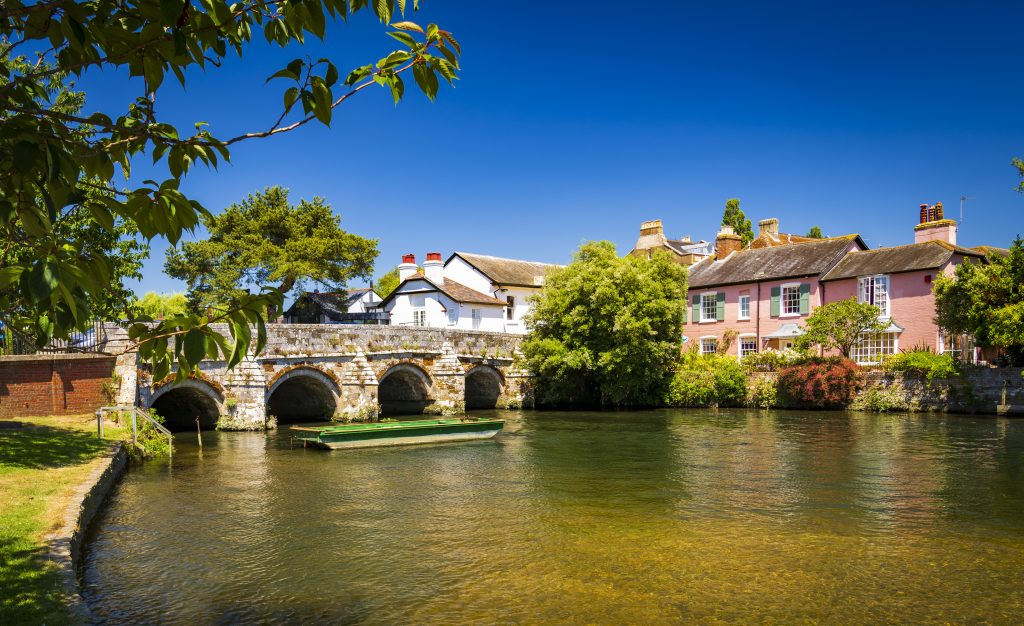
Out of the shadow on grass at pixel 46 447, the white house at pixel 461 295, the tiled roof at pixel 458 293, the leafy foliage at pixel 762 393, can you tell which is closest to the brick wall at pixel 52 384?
the shadow on grass at pixel 46 447

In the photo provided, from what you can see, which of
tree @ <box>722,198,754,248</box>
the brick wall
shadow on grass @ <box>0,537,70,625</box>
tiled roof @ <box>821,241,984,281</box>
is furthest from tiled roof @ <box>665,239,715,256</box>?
shadow on grass @ <box>0,537,70,625</box>

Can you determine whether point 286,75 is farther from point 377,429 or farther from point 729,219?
point 729,219

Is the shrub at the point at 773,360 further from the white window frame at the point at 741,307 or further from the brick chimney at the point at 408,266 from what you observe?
the brick chimney at the point at 408,266

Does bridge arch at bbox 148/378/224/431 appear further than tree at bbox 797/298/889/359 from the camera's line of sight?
No

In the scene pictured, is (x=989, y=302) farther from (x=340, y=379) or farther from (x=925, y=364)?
(x=340, y=379)

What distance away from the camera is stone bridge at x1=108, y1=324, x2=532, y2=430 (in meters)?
29.6

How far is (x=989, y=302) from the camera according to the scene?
32.3m

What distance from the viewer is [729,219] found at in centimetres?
6406

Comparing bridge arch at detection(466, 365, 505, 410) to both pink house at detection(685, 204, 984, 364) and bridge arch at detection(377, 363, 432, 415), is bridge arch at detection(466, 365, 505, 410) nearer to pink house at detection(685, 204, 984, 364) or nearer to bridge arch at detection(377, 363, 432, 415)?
bridge arch at detection(377, 363, 432, 415)

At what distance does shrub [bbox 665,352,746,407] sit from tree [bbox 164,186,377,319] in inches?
905

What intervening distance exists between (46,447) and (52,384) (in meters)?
7.74

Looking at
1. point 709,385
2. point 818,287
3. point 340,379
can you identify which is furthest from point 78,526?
point 818,287

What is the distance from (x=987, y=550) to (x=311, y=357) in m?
26.4

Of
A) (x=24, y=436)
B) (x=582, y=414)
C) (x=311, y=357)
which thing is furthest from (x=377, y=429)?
(x=582, y=414)
